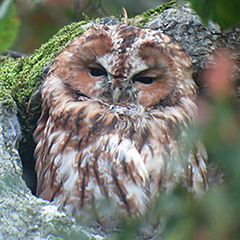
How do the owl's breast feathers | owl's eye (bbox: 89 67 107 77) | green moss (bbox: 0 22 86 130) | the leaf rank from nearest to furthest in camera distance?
the leaf
the owl's breast feathers
owl's eye (bbox: 89 67 107 77)
green moss (bbox: 0 22 86 130)

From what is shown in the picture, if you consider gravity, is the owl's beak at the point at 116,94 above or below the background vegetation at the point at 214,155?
below

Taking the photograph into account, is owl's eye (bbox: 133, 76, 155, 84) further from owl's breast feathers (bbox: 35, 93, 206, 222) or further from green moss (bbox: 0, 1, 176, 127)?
green moss (bbox: 0, 1, 176, 127)

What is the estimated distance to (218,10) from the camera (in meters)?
0.65

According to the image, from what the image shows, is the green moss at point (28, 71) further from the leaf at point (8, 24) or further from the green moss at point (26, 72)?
the leaf at point (8, 24)

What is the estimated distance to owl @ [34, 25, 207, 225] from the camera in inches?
66.4

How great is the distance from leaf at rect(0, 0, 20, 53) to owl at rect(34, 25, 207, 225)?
3.63 feet

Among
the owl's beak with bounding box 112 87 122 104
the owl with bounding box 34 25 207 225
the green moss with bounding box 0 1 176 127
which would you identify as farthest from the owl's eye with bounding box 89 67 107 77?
the green moss with bounding box 0 1 176 127

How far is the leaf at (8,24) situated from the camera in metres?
0.57

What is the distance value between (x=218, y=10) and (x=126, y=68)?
1037mm

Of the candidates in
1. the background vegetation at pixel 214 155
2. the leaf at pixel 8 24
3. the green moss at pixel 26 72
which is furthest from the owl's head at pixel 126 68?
the leaf at pixel 8 24

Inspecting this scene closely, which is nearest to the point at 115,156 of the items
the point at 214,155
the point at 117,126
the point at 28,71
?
the point at 117,126

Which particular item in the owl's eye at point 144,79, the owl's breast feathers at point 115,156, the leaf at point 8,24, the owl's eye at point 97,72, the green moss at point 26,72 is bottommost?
the owl's breast feathers at point 115,156

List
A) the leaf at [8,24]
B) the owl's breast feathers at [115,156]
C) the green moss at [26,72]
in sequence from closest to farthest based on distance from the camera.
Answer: the leaf at [8,24] < the owl's breast feathers at [115,156] < the green moss at [26,72]

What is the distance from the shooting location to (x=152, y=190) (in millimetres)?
1699
